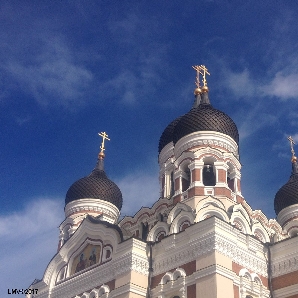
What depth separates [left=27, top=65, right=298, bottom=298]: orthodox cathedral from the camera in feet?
39.9

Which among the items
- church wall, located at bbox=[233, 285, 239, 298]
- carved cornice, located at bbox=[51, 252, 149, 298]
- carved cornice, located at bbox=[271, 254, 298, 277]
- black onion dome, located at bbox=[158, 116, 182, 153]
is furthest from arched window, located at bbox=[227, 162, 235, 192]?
church wall, located at bbox=[233, 285, 239, 298]

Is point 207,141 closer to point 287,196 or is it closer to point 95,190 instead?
point 287,196

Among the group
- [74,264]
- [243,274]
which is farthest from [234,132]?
[74,264]

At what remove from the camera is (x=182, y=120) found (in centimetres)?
1619

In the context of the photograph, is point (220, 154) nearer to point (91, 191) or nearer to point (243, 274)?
point (243, 274)

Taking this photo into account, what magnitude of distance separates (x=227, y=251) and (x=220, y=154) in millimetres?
3771

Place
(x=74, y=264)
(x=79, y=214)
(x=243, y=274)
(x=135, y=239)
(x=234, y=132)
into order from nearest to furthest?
1. (x=243, y=274)
2. (x=135, y=239)
3. (x=74, y=264)
4. (x=234, y=132)
5. (x=79, y=214)

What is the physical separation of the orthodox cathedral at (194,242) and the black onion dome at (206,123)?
0.11 feet

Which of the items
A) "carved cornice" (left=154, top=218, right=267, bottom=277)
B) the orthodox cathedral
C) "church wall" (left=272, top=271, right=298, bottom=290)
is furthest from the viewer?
"church wall" (left=272, top=271, right=298, bottom=290)

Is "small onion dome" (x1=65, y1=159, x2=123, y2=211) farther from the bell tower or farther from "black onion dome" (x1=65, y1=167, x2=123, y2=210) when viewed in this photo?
the bell tower

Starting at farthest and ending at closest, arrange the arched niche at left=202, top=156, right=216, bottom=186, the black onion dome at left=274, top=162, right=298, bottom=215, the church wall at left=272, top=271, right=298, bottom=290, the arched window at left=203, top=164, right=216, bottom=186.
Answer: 1. the black onion dome at left=274, top=162, right=298, bottom=215
2. the arched window at left=203, top=164, right=216, bottom=186
3. the arched niche at left=202, top=156, right=216, bottom=186
4. the church wall at left=272, top=271, right=298, bottom=290

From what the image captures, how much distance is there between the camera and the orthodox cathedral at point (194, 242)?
39.9 ft

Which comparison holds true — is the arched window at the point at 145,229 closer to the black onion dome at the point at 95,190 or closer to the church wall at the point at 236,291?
the black onion dome at the point at 95,190

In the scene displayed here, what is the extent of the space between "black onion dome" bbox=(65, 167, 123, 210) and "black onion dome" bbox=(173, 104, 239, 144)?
3.89 metres
